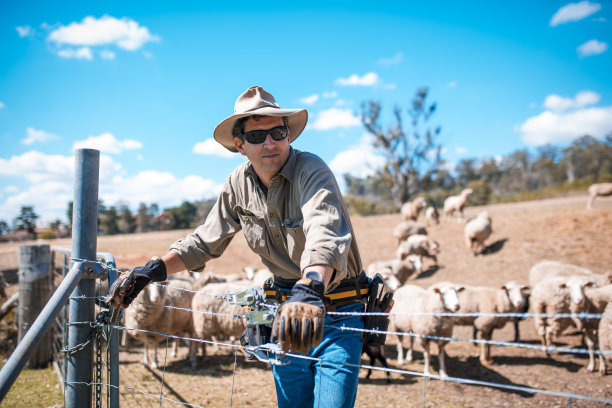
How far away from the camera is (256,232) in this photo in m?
2.46

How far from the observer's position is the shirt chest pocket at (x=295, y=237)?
87.0 inches

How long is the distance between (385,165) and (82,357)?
1451 inches

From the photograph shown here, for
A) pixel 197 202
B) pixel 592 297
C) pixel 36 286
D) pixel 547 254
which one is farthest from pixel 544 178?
pixel 36 286

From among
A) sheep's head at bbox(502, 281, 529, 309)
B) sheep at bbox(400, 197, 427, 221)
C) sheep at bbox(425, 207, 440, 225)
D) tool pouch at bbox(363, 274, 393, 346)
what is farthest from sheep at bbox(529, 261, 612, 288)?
sheep at bbox(400, 197, 427, 221)

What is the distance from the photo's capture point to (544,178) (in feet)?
210

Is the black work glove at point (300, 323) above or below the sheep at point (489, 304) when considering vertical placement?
above

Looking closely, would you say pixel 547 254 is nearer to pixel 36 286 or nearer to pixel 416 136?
pixel 36 286

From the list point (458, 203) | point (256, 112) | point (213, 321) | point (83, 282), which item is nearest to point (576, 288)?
point (213, 321)

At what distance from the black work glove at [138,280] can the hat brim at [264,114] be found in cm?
91

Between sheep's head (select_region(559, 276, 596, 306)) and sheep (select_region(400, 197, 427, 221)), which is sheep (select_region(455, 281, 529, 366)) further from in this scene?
sheep (select_region(400, 197, 427, 221))

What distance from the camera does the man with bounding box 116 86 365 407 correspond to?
1.78m

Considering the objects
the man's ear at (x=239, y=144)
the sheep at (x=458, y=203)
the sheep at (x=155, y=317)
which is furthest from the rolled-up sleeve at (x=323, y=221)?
the sheep at (x=458, y=203)

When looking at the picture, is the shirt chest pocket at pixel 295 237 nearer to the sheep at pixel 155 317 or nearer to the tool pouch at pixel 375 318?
the tool pouch at pixel 375 318

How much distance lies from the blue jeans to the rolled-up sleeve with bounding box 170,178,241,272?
0.89 metres
